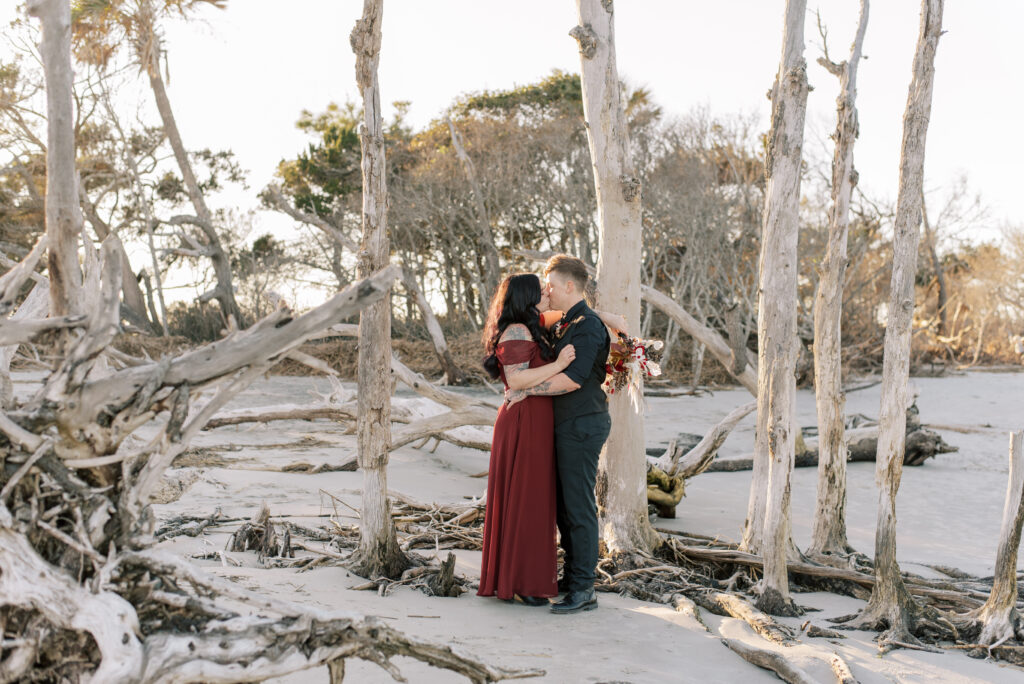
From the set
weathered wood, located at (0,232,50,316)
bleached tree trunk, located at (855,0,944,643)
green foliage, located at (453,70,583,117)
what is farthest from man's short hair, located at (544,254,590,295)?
green foliage, located at (453,70,583,117)

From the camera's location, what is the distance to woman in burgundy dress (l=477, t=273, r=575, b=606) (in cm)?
455

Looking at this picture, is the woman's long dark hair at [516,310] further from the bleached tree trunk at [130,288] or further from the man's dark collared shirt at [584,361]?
A: the bleached tree trunk at [130,288]

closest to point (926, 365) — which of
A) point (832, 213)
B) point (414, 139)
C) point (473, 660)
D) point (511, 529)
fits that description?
point (414, 139)

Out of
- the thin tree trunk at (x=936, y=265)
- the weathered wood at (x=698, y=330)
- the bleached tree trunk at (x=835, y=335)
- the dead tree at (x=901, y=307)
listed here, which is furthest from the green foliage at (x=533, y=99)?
the dead tree at (x=901, y=307)

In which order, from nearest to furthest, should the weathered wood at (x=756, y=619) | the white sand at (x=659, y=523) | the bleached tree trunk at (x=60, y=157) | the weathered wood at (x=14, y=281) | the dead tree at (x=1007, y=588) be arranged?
Result: the bleached tree trunk at (x=60, y=157), the weathered wood at (x=14, y=281), the white sand at (x=659, y=523), the weathered wood at (x=756, y=619), the dead tree at (x=1007, y=588)

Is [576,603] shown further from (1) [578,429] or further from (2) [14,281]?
(2) [14,281]

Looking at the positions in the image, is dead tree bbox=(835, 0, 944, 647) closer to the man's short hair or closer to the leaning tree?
the man's short hair

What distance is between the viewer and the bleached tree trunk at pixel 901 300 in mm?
4684

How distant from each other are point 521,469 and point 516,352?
630 mm

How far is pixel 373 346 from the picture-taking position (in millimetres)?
4977

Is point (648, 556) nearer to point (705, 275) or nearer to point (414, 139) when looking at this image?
point (705, 275)

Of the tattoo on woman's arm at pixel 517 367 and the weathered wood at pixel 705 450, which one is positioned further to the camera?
the weathered wood at pixel 705 450

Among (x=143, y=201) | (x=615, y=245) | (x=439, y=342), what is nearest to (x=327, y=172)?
(x=143, y=201)

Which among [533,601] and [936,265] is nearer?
[533,601]
